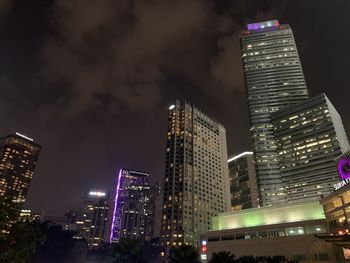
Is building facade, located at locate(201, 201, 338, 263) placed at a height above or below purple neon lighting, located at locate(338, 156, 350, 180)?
below

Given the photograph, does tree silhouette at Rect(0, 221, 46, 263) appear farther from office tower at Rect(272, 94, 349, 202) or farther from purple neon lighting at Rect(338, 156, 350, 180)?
office tower at Rect(272, 94, 349, 202)

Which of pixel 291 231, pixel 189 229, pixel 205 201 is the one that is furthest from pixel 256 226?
pixel 205 201

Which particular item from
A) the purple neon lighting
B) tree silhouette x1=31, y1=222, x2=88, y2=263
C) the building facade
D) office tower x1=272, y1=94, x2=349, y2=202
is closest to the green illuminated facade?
the building facade

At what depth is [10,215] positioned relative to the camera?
20750 millimetres

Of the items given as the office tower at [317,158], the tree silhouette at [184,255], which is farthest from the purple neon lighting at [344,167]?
the office tower at [317,158]

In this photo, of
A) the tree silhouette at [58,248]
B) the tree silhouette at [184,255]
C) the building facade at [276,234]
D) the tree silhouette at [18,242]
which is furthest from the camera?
the tree silhouette at [58,248]

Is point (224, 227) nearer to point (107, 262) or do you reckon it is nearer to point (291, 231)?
point (291, 231)

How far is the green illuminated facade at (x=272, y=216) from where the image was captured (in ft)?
262

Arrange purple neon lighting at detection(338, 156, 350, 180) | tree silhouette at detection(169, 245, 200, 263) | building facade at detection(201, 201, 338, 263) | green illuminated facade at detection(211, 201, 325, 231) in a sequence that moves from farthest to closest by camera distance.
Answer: green illuminated facade at detection(211, 201, 325, 231) < building facade at detection(201, 201, 338, 263) < purple neon lighting at detection(338, 156, 350, 180) < tree silhouette at detection(169, 245, 200, 263)

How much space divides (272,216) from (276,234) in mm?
10076

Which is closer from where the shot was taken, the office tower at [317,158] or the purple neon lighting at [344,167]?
the purple neon lighting at [344,167]

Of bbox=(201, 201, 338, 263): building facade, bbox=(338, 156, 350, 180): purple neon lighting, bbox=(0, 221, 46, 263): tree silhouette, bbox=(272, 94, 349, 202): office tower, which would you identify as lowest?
bbox=(0, 221, 46, 263): tree silhouette

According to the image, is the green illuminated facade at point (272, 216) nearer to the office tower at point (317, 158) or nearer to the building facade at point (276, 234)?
the building facade at point (276, 234)

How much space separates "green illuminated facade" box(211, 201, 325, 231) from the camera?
3140 inches
